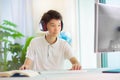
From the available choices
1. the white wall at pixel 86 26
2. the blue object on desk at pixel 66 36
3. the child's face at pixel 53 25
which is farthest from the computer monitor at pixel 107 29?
the white wall at pixel 86 26

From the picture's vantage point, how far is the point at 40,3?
144 inches

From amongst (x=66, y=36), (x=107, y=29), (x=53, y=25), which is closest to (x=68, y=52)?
(x=53, y=25)

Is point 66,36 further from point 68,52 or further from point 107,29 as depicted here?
point 107,29

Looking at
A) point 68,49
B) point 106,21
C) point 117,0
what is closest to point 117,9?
point 106,21

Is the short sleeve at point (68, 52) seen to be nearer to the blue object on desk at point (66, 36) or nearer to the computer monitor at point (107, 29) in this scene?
the computer monitor at point (107, 29)

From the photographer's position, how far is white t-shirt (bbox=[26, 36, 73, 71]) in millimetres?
2268

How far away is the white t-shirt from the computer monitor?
650 mm

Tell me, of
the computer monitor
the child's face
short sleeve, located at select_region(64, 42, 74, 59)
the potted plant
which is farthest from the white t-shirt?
the potted plant

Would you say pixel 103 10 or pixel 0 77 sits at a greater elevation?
pixel 103 10

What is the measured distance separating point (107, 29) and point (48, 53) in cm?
79

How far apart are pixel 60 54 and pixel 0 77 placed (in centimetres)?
106

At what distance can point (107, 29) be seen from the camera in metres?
1.66

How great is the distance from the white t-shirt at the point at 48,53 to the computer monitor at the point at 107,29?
65cm

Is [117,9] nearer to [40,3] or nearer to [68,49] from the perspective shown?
[68,49]
